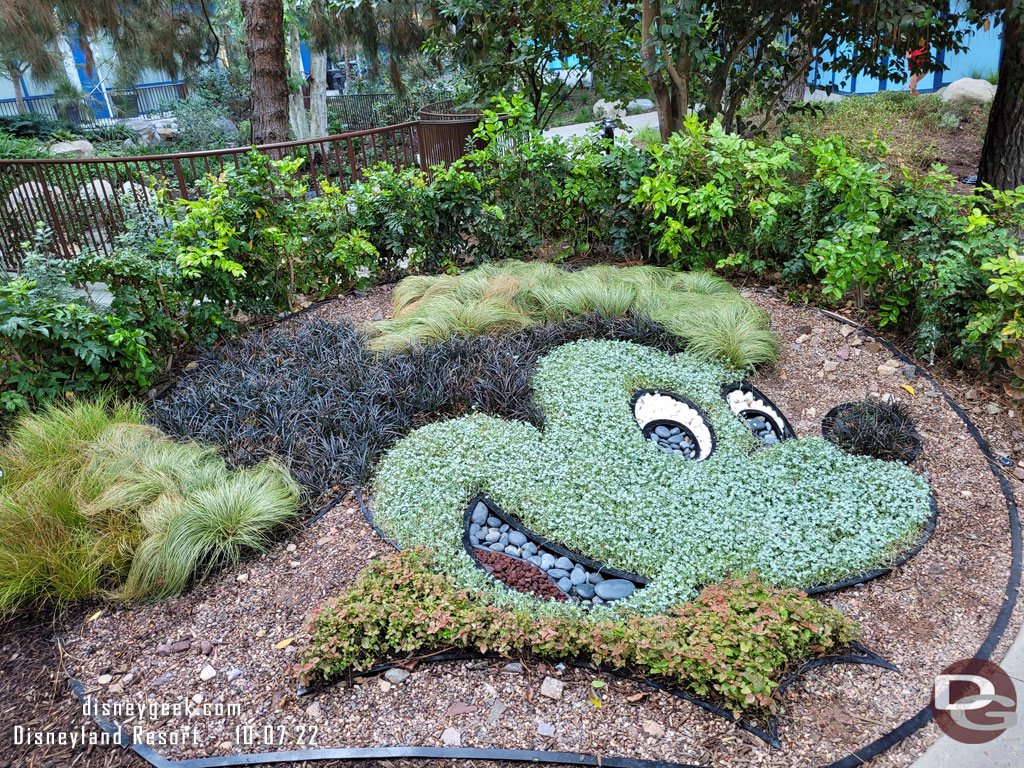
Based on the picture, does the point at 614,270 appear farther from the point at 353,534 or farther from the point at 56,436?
the point at 56,436

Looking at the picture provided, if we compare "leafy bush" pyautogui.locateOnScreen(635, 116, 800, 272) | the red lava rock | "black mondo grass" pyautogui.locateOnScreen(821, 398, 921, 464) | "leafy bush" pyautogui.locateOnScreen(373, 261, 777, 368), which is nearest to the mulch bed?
"black mondo grass" pyautogui.locateOnScreen(821, 398, 921, 464)

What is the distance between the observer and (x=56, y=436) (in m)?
3.30

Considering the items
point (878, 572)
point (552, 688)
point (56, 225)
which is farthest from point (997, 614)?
point (56, 225)

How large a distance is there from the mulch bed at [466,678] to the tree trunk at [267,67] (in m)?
5.38

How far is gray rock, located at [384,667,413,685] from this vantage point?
7.55 feet

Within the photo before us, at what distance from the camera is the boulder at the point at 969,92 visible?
1017cm

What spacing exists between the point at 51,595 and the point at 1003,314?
4.77m

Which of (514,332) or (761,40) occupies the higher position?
(761,40)

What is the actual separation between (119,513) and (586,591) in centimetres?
207

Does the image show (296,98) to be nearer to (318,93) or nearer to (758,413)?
(318,93)

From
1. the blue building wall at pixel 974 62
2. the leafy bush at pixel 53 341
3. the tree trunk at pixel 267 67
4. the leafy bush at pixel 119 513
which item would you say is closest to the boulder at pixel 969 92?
the blue building wall at pixel 974 62

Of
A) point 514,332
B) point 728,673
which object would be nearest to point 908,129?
point 514,332

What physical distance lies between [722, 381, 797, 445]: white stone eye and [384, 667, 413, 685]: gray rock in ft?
7.45

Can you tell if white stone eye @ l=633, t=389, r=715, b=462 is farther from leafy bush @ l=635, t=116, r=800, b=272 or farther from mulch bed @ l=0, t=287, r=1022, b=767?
leafy bush @ l=635, t=116, r=800, b=272
